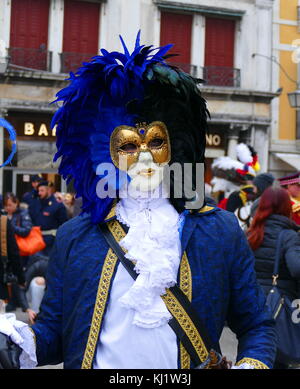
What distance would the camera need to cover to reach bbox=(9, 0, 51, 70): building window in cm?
1411

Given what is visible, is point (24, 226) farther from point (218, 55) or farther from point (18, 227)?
point (218, 55)

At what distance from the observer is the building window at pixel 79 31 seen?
14.5 meters

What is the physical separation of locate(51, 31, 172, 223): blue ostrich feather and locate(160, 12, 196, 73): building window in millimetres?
13346

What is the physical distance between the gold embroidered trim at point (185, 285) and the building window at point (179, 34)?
13.6 metres

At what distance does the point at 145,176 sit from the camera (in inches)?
82.0

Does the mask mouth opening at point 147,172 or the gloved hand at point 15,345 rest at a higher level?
the mask mouth opening at point 147,172

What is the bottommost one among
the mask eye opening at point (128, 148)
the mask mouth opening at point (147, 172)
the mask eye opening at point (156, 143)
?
the mask mouth opening at point (147, 172)

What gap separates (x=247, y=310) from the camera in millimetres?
2041

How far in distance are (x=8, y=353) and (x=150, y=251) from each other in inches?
22.1

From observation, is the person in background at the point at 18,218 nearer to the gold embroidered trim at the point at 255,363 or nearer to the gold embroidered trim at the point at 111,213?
the gold embroidered trim at the point at 111,213

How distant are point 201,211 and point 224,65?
14.2m

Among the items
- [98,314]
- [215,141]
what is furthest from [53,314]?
[215,141]

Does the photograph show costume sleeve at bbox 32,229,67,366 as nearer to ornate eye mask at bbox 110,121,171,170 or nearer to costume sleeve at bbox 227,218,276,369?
ornate eye mask at bbox 110,121,171,170

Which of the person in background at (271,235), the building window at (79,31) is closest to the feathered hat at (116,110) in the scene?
the person in background at (271,235)
